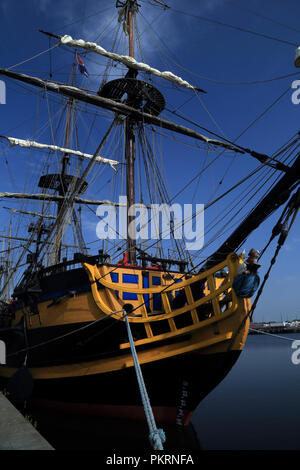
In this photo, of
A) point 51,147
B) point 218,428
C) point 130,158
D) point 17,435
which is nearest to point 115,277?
point 17,435

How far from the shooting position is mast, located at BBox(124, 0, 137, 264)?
43.4 feet

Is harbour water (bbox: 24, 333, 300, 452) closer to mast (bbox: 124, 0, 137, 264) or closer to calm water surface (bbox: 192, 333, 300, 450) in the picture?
calm water surface (bbox: 192, 333, 300, 450)

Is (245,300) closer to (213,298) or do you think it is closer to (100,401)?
(213,298)

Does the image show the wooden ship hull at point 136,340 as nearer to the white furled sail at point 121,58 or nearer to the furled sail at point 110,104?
the furled sail at point 110,104

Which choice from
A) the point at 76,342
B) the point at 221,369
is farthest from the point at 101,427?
the point at 221,369

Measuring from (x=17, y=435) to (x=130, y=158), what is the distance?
13.1 meters

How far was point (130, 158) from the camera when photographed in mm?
15375

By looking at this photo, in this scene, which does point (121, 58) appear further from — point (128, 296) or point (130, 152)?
point (128, 296)

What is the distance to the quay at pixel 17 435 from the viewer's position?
3.72m

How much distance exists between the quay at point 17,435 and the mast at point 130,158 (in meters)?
6.74

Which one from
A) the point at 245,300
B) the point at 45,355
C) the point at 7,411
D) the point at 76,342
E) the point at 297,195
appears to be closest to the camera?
the point at 7,411

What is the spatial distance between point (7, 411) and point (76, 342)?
4.09 metres

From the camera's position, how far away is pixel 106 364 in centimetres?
877

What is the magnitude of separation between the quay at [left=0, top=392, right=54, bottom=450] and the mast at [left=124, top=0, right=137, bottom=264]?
674 centimetres
